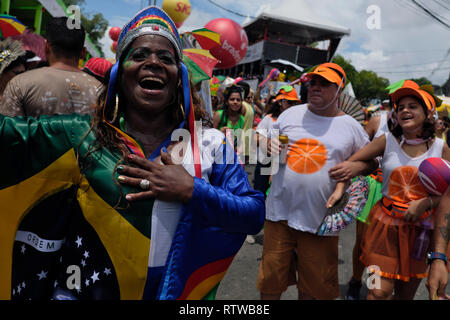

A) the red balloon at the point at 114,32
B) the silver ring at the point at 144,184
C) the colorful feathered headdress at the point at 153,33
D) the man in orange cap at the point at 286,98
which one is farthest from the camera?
the red balloon at the point at 114,32

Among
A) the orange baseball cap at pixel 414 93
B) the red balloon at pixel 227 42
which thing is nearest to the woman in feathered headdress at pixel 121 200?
the orange baseball cap at pixel 414 93

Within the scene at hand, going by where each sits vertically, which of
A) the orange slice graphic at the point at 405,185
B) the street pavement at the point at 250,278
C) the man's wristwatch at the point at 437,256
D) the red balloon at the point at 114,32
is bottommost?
the street pavement at the point at 250,278

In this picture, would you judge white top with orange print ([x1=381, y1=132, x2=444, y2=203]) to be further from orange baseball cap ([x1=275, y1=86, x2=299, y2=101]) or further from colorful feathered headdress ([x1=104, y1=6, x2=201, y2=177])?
orange baseball cap ([x1=275, y1=86, x2=299, y2=101])

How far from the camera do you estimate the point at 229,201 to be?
51.5 inches

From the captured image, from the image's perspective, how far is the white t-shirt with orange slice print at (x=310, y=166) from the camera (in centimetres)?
256

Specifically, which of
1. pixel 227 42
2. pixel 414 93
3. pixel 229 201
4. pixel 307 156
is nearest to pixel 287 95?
pixel 227 42

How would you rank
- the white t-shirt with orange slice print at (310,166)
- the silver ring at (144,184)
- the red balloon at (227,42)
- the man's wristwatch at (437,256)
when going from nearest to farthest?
the silver ring at (144,184) < the man's wristwatch at (437,256) < the white t-shirt with orange slice print at (310,166) < the red balloon at (227,42)

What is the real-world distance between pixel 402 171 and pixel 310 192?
679mm

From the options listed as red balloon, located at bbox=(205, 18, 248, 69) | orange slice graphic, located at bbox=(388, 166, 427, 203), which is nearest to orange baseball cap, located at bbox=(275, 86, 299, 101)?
red balloon, located at bbox=(205, 18, 248, 69)

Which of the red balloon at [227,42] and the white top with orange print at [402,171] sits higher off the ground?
the red balloon at [227,42]

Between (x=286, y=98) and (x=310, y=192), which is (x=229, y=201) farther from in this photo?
(x=286, y=98)

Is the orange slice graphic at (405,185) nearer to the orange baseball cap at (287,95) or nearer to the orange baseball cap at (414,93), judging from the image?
the orange baseball cap at (414,93)

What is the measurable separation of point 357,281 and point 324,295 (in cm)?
72

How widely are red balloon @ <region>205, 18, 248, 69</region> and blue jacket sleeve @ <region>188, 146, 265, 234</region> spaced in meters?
4.82
